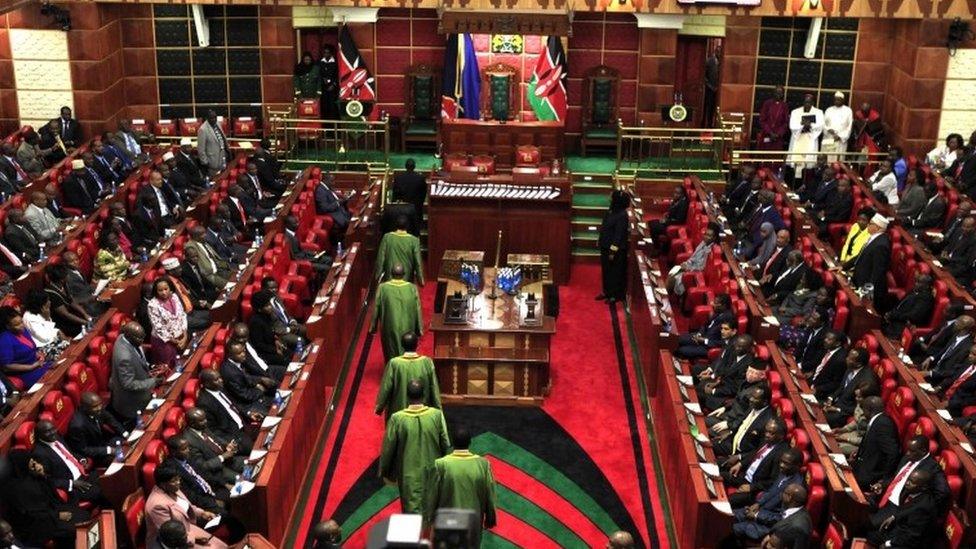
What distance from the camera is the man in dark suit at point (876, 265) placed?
39.8 ft

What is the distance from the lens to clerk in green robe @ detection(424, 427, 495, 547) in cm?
Answer: 775

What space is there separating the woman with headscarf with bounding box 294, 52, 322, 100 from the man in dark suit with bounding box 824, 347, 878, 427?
33.9 ft

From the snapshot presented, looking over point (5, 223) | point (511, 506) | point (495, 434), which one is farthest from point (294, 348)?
point (5, 223)

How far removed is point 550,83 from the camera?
17.0 m

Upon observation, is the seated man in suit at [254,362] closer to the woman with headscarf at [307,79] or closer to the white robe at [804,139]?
the woman with headscarf at [307,79]

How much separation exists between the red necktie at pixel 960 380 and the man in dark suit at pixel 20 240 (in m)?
9.08

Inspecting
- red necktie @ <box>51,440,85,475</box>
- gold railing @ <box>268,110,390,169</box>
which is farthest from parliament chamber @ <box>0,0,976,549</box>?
gold railing @ <box>268,110,390,169</box>

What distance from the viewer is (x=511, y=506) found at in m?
9.38

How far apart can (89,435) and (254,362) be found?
1699 millimetres

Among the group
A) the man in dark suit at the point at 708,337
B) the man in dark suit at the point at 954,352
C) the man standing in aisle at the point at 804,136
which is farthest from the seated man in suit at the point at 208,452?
the man standing in aisle at the point at 804,136

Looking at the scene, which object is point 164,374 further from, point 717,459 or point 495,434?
point 717,459

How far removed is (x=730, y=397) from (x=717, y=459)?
1.02 m

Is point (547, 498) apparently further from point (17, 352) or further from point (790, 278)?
point (17, 352)

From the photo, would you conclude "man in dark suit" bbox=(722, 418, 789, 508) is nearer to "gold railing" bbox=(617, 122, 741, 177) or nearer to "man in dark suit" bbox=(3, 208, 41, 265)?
"gold railing" bbox=(617, 122, 741, 177)
